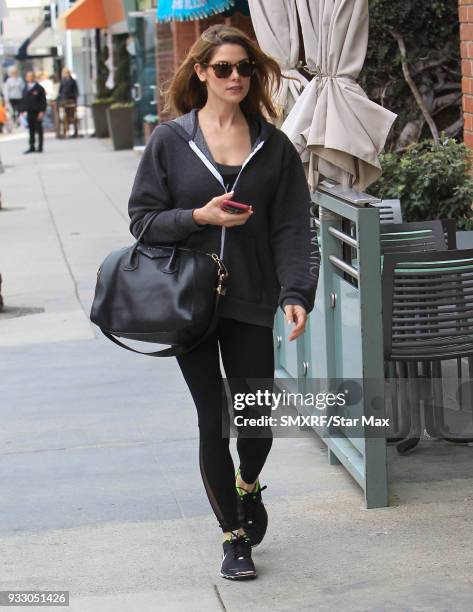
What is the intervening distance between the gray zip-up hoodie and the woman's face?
0.50 feet

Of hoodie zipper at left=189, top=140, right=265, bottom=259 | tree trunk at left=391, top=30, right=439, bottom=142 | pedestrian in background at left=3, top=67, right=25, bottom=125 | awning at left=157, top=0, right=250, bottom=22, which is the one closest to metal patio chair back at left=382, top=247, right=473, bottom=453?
hoodie zipper at left=189, top=140, right=265, bottom=259

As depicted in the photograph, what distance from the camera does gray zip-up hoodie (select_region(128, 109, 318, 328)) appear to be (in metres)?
4.21

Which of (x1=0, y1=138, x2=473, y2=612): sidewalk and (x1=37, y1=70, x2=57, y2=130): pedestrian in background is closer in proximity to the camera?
(x1=0, y1=138, x2=473, y2=612): sidewalk

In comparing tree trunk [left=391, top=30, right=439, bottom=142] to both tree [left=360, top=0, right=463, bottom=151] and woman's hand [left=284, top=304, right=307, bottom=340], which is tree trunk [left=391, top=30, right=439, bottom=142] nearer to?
tree [left=360, top=0, right=463, bottom=151]

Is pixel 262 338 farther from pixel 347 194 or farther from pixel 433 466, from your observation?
pixel 433 466

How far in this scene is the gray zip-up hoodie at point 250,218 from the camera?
4.21 metres

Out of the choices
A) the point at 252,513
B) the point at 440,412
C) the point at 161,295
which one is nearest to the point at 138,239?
the point at 161,295

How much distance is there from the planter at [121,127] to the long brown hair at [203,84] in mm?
23982

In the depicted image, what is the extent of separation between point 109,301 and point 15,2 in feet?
181

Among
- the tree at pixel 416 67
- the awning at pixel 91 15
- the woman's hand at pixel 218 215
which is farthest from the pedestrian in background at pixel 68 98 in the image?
the woman's hand at pixel 218 215

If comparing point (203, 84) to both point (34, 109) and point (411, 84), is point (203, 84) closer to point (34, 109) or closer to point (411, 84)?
point (411, 84)

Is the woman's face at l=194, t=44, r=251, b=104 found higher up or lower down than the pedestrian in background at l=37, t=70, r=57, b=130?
higher up

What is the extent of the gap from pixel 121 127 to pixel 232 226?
24.6m

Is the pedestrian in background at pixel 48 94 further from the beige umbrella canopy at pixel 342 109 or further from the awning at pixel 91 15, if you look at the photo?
the beige umbrella canopy at pixel 342 109
